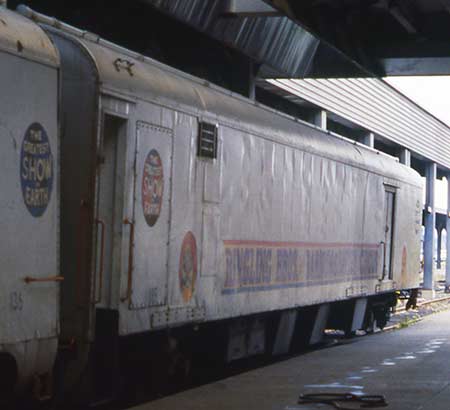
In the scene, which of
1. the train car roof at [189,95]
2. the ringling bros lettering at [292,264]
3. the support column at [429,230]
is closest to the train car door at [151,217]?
the train car roof at [189,95]

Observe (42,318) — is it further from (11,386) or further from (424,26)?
(424,26)

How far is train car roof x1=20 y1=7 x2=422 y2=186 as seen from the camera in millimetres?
8828

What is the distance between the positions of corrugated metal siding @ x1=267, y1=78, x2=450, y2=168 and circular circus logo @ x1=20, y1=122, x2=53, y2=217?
50.9 ft

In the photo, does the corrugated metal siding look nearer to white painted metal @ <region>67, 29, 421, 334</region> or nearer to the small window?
white painted metal @ <region>67, 29, 421, 334</region>

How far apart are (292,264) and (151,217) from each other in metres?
4.62

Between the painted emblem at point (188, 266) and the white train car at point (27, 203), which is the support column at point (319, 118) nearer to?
the painted emblem at point (188, 266)

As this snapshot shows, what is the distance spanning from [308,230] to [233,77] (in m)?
7.71

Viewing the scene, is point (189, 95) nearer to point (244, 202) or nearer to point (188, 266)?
point (188, 266)

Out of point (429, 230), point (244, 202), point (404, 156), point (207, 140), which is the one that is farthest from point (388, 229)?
point (429, 230)

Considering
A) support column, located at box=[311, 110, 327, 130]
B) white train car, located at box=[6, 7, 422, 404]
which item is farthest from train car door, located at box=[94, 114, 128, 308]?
support column, located at box=[311, 110, 327, 130]

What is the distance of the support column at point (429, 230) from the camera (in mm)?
39344

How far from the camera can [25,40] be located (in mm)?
7434

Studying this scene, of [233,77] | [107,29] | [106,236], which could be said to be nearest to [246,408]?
[106,236]

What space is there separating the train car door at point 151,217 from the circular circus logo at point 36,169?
66.0 inches
